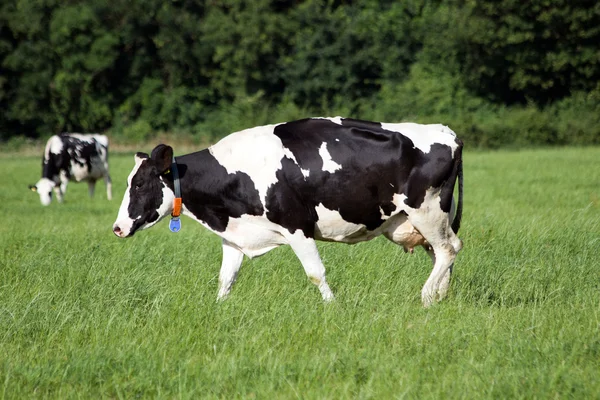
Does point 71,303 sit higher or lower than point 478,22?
higher

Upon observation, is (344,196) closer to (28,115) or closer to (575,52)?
(575,52)

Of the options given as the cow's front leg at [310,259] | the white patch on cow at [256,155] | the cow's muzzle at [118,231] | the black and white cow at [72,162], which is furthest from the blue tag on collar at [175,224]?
the black and white cow at [72,162]

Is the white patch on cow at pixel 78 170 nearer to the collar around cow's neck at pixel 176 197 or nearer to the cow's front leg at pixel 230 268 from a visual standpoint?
the collar around cow's neck at pixel 176 197

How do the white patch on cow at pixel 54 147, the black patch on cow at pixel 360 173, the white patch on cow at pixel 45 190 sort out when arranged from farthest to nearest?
the white patch on cow at pixel 54 147 → the white patch on cow at pixel 45 190 → the black patch on cow at pixel 360 173

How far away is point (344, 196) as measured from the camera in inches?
288

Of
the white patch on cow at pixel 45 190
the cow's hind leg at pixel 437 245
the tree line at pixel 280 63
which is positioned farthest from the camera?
the tree line at pixel 280 63

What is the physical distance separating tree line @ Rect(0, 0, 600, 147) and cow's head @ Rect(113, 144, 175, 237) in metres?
31.2

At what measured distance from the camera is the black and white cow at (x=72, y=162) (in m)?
21.5

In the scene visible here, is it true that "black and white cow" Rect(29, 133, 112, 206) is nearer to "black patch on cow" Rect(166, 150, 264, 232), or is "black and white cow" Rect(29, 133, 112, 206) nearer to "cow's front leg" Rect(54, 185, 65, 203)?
"cow's front leg" Rect(54, 185, 65, 203)

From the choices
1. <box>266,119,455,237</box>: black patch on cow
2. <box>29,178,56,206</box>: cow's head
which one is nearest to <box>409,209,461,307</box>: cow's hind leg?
<box>266,119,455,237</box>: black patch on cow

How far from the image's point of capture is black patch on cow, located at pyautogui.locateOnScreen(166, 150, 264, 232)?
728 centimetres

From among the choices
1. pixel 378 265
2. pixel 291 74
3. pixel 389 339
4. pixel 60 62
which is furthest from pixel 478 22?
pixel 389 339

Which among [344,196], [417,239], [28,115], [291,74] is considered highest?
[344,196]

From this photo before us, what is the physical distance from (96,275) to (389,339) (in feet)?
10.3
